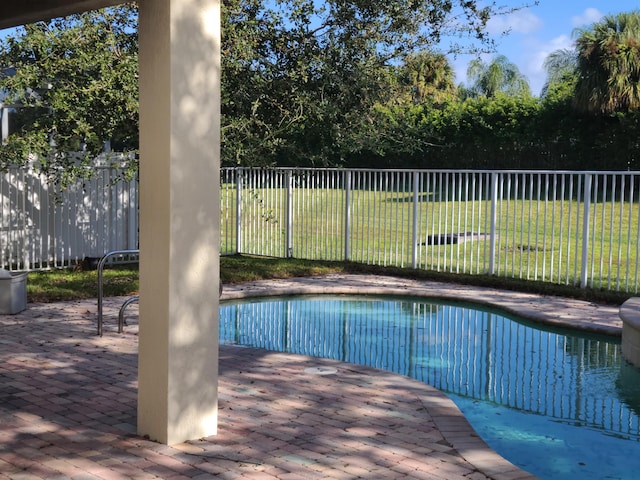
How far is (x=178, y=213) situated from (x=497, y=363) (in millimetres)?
4518

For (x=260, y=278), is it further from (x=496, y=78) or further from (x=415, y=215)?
(x=496, y=78)

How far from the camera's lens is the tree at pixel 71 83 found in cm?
1145

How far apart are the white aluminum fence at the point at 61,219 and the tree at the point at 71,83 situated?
3.33 feet

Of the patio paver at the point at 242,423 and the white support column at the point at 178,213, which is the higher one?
the white support column at the point at 178,213

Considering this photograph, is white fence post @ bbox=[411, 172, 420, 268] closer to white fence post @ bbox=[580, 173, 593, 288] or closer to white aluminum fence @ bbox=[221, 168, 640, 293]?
white aluminum fence @ bbox=[221, 168, 640, 293]

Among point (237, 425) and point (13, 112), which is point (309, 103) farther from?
point (237, 425)

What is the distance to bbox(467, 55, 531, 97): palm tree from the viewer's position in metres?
95.8

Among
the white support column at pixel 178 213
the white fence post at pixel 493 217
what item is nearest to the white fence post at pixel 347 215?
the white fence post at pixel 493 217

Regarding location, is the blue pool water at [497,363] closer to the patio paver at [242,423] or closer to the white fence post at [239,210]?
the patio paver at [242,423]

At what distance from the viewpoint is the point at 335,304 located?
453 inches

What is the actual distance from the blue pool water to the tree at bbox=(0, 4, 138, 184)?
333 cm

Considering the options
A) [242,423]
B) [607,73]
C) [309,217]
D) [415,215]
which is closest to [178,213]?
[242,423]

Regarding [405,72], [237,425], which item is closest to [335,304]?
[405,72]

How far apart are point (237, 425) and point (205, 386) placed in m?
0.51
